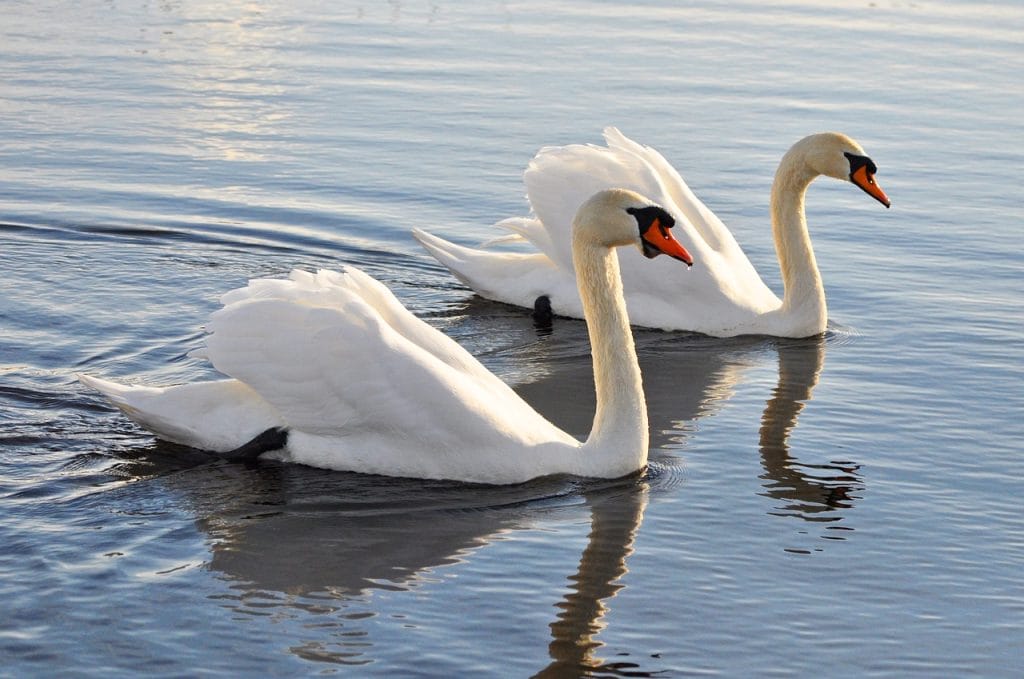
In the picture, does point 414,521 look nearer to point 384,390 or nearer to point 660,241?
point 384,390

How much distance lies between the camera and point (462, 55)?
2070cm

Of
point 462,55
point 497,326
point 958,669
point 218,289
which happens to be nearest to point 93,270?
point 218,289

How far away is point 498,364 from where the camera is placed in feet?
37.4

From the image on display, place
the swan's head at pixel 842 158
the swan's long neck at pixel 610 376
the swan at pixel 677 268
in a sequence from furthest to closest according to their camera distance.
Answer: the swan's head at pixel 842 158 < the swan at pixel 677 268 < the swan's long neck at pixel 610 376

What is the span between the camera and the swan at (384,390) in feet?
28.6

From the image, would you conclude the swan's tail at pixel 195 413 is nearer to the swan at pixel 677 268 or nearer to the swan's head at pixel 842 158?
the swan at pixel 677 268

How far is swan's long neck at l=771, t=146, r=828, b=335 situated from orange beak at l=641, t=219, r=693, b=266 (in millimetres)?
3348

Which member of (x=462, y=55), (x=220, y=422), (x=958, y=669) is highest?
(x=462, y=55)

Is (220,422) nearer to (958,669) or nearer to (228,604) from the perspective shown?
(228,604)

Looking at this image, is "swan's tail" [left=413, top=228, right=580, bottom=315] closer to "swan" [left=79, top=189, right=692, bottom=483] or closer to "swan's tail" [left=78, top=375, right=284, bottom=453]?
"swan" [left=79, top=189, right=692, bottom=483]

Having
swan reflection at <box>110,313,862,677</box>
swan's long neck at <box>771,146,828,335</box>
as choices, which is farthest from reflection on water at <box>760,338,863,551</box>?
swan's long neck at <box>771,146,828,335</box>

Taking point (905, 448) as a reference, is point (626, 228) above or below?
above

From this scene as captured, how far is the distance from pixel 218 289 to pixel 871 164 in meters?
4.66

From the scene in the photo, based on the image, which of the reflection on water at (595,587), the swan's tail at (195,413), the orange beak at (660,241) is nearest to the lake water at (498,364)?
the reflection on water at (595,587)
